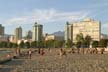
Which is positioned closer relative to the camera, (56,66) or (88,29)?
(56,66)

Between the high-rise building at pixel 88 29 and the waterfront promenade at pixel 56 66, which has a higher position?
the high-rise building at pixel 88 29

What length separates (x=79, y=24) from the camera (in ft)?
651

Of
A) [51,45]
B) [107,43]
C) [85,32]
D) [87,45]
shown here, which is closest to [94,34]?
[85,32]

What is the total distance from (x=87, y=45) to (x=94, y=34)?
4629cm

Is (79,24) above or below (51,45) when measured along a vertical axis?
above

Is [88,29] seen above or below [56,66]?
above

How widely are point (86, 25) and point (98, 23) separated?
31.7 ft

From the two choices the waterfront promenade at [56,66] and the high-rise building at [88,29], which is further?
the high-rise building at [88,29]

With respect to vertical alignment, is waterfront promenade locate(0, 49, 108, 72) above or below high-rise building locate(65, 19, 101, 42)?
below

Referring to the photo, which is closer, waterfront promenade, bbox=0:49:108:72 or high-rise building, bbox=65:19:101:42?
waterfront promenade, bbox=0:49:108:72

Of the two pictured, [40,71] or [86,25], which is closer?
[40,71]

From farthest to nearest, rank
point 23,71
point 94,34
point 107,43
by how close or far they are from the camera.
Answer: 1. point 94,34
2. point 107,43
3. point 23,71

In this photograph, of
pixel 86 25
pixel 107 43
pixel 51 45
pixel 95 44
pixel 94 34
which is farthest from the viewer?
pixel 86 25

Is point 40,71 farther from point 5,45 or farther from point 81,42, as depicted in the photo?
point 5,45
